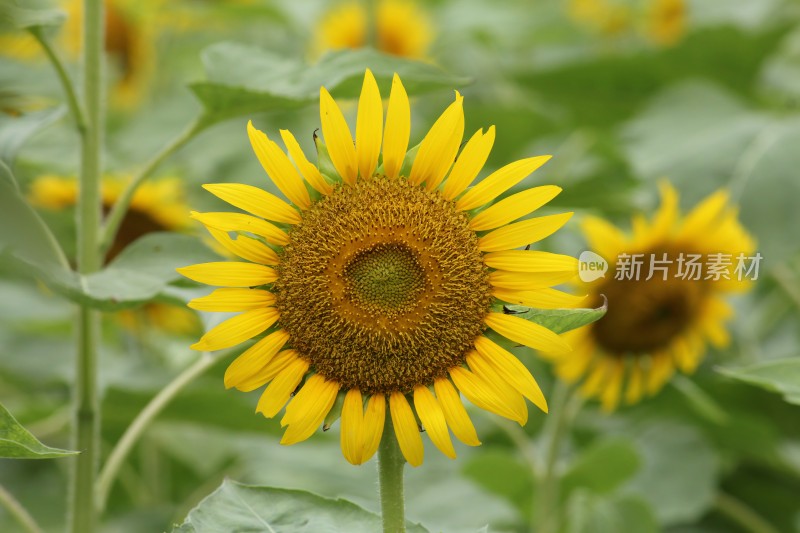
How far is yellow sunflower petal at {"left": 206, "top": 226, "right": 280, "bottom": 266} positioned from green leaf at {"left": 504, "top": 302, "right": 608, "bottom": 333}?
0.16m

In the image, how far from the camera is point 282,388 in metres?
0.68

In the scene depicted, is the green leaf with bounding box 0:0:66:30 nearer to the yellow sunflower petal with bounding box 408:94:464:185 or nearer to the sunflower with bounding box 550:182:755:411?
the yellow sunflower petal with bounding box 408:94:464:185

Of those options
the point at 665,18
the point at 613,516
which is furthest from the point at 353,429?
the point at 665,18

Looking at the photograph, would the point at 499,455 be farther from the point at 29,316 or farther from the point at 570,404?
the point at 29,316

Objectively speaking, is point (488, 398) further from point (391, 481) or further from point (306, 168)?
point (306, 168)

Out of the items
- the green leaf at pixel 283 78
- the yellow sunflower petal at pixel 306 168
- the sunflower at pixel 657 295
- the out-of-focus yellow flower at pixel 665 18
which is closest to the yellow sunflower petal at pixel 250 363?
the yellow sunflower petal at pixel 306 168

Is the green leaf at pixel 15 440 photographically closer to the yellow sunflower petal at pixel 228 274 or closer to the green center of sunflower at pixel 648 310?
the yellow sunflower petal at pixel 228 274

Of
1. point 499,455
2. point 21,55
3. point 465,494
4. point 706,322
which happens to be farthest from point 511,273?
point 21,55

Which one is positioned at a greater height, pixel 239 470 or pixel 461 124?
pixel 461 124

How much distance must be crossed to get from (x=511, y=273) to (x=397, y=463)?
143mm

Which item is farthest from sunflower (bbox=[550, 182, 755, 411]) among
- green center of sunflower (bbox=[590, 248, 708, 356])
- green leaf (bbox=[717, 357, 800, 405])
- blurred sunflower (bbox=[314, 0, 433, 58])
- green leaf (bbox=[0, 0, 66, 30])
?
blurred sunflower (bbox=[314, 0, 433, 58])

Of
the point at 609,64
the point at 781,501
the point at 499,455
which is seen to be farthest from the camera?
the point at 609,64

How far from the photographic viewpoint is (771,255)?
1.33 metres

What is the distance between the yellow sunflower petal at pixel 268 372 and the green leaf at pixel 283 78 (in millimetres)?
247
